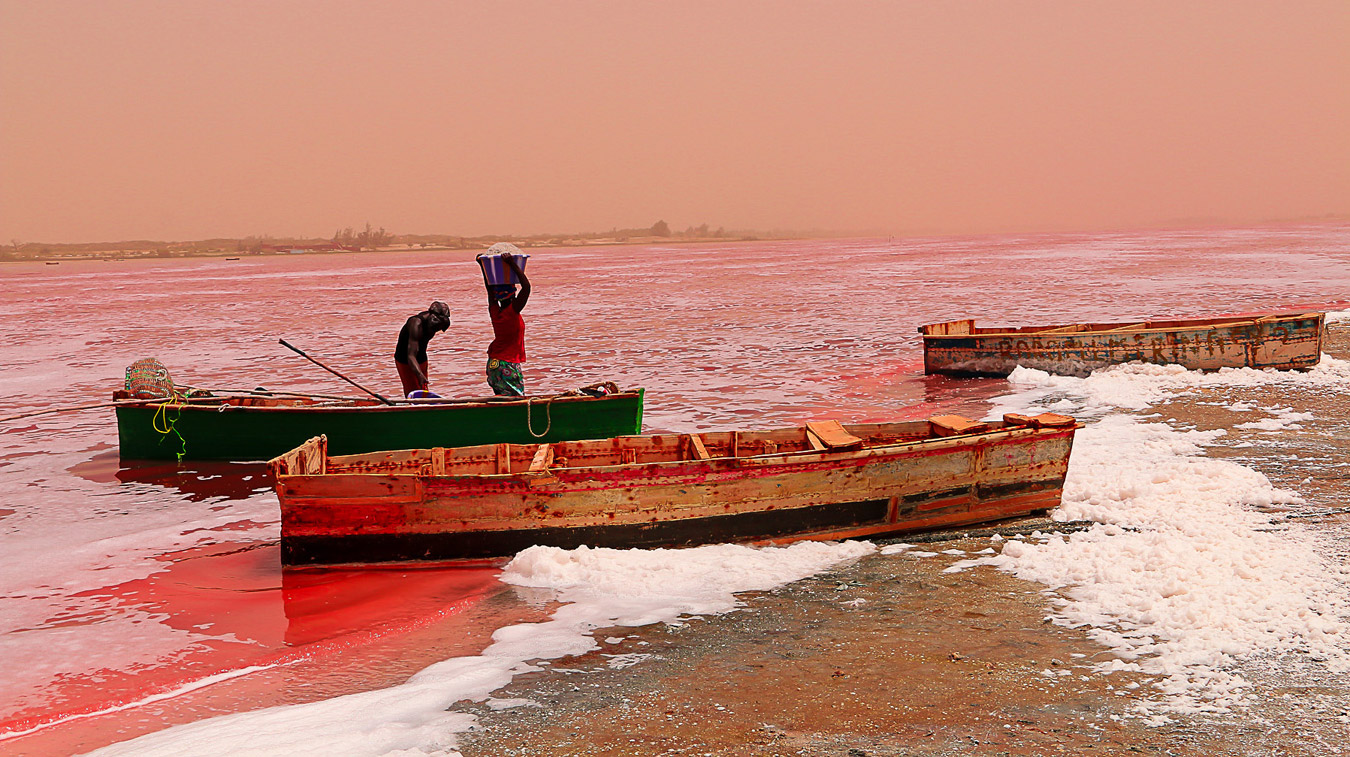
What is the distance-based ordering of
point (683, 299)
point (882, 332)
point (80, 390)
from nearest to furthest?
point (80, 390) → point (882, 332) → point (683, 299)

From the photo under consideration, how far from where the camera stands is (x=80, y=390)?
2030 centimetres

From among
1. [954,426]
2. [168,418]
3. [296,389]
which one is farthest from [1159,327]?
[296,389]

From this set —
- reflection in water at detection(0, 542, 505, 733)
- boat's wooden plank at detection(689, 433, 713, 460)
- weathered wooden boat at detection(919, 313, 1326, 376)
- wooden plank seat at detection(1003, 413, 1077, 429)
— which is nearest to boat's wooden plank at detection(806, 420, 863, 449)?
boat's wooden plank at detection(689, 433, 713, 460)

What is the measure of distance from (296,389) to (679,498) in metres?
13.2

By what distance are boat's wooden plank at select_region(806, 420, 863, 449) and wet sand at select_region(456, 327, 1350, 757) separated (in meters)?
1.20

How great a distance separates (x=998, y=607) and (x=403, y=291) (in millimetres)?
50462

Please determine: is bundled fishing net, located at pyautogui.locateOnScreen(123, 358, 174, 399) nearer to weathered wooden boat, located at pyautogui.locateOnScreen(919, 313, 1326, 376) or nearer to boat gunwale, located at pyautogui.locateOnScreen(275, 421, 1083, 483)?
boat gunwale, located at pyautogui.locateOnScreen(275, 421, 1083, 483)

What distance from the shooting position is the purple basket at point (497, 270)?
34.7ft

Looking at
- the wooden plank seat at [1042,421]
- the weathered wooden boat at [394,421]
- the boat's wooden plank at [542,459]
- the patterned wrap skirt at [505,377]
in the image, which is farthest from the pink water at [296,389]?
the wooden plank seat at [1042,421]

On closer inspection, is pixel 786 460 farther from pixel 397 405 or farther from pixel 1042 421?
pixel 397 405

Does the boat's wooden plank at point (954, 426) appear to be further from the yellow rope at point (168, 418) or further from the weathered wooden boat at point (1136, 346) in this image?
the yellow rope at point (168, 418)

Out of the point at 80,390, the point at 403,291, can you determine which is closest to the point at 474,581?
the point at 80,390

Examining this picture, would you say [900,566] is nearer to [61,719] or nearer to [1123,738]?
[1123,738]

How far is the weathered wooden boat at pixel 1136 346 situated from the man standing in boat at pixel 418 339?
9092 mm
